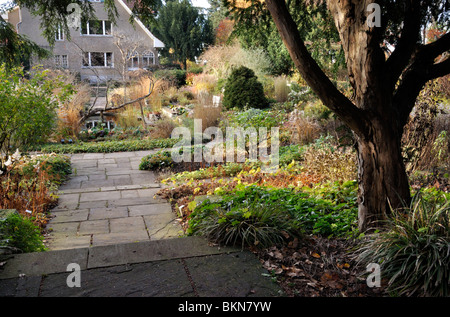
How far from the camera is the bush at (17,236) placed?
120 inches

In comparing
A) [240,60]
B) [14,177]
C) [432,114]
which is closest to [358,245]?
[432,114]

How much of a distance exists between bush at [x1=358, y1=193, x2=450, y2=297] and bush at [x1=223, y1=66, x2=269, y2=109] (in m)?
9.00

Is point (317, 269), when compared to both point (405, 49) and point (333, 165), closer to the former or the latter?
point (405, 49)

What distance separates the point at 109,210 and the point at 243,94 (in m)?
7.23

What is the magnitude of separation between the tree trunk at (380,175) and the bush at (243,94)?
8.53m

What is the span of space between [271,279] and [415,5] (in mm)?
2353

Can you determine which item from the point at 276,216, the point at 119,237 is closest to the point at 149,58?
the point at 119,237

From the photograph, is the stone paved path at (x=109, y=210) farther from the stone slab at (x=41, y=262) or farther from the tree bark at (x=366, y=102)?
the tree bark at (x=366, y=102)

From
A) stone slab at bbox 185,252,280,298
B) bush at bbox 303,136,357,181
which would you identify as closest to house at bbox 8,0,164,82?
bush at bbox 303,136,357,181

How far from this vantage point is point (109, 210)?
16.8 ft

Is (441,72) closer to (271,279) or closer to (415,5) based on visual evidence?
(415,5)

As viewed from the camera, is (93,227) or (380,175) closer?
(380,175)
